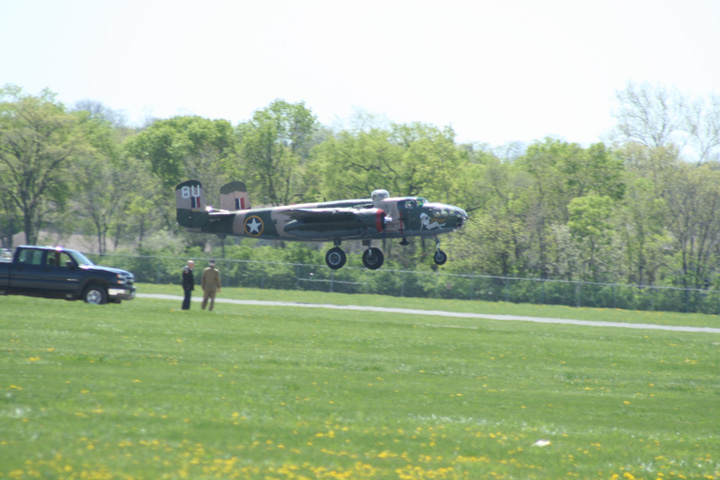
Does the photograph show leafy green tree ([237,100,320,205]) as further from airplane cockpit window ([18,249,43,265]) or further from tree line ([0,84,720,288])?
airplane cockpit window ([18,249,43,265])

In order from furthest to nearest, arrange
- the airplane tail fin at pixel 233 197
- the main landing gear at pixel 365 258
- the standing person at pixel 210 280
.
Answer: the airplane tail fin at pixel 233 197 → the main landing gear at pixel 365 258 → the standing person at pixel 210 280

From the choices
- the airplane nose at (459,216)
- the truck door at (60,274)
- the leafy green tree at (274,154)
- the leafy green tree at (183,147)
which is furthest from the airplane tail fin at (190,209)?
the leafy green tree at (183,147)

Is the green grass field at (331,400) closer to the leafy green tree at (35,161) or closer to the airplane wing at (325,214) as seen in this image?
the airplane wing at (325,214)

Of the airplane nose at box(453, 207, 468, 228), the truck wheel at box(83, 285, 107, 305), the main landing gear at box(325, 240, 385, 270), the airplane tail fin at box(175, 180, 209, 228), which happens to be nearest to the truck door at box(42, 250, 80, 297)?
the truck wheel at box(83, 285, 107, 305)

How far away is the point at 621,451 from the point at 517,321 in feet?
72.3

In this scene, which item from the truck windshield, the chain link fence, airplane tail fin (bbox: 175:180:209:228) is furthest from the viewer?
the chain link fence

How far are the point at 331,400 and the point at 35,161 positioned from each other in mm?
52034

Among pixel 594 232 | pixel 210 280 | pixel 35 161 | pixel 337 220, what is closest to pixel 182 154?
pixel 35 161

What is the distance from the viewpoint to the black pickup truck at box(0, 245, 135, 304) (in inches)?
1064

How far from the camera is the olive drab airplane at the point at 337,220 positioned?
106 ft

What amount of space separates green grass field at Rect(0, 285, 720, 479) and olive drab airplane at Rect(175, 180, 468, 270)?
5.69 meters

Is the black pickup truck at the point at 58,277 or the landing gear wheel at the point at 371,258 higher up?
the landing gear wheel at the point at 371,258

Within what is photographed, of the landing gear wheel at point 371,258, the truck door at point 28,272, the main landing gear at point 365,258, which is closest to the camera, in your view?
the truck door at point 28,272

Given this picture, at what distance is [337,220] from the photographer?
107 ft
